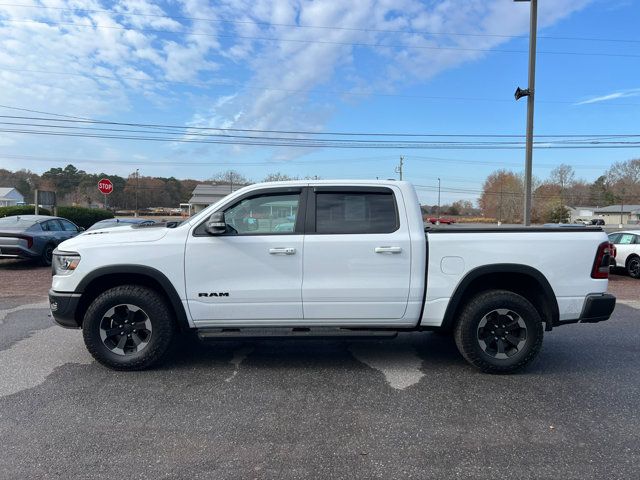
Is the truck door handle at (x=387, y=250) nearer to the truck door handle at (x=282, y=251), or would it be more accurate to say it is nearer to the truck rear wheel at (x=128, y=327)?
the truck door handle at (x=282, y=251)

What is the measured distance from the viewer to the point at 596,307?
14.3ft

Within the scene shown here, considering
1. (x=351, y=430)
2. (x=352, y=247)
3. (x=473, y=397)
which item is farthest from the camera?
(x=352, y=247)

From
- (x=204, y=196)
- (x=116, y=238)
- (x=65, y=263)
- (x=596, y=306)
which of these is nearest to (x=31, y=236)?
(x=65, y=263)

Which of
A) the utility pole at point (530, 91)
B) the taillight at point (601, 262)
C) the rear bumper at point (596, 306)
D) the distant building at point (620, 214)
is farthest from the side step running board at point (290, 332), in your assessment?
the distant building at point (620, 214)

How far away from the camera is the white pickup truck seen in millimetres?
4285

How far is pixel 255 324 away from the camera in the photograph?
435 cm

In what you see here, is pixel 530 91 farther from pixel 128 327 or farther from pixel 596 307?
pixel 128 327

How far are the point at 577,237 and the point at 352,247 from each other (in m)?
2.21

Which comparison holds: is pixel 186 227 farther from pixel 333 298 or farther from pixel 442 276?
pixel 442 276

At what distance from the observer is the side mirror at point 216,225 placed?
416cm

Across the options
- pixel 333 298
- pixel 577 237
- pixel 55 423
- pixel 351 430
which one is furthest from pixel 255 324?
pixel 577 237

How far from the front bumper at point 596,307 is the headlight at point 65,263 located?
16.3 ft

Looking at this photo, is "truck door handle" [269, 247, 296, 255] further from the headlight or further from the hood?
the headlight

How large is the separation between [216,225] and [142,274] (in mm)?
903
